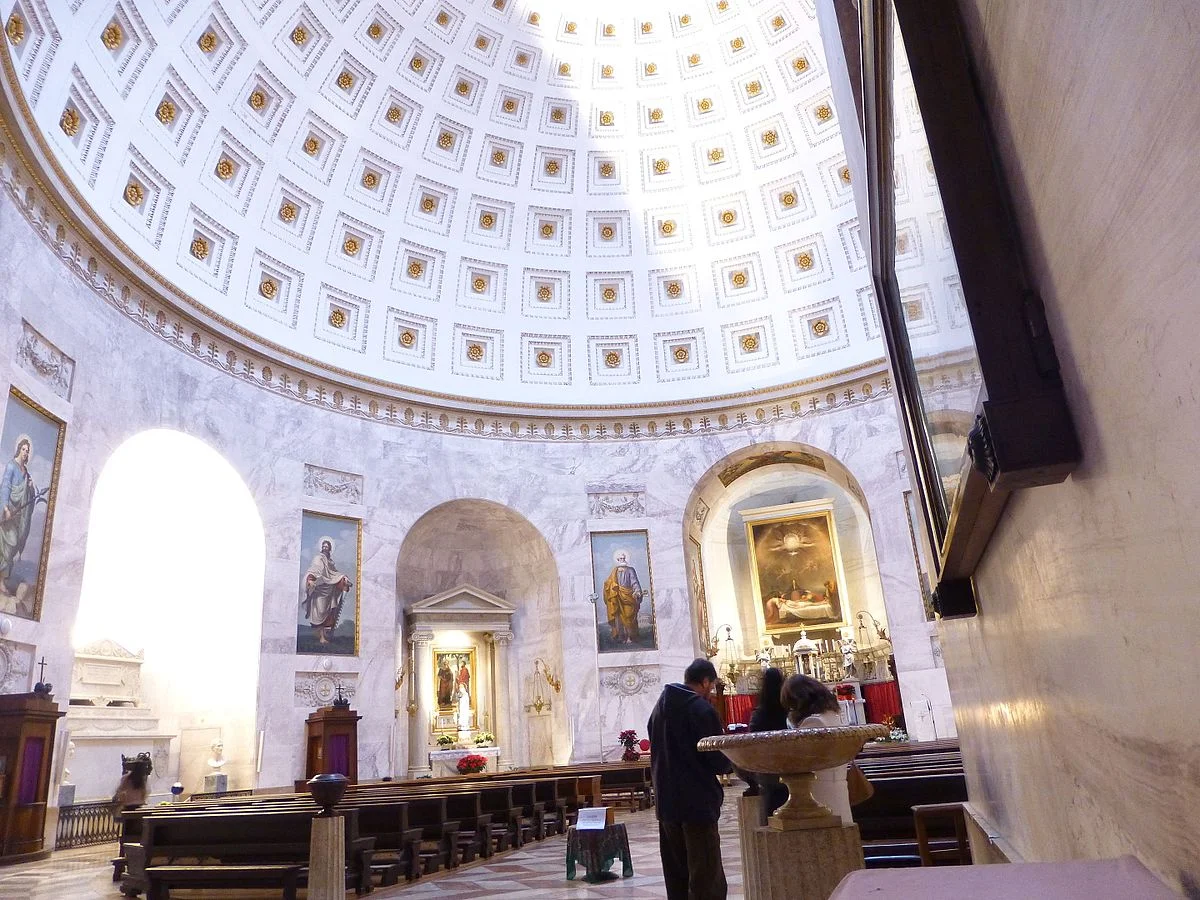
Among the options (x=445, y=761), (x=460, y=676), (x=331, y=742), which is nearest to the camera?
(x=331, y=742)

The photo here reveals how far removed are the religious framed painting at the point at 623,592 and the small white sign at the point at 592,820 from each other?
1353cm

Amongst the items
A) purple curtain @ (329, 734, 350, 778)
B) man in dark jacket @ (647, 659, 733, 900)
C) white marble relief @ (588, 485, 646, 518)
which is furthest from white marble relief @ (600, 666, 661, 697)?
man in dark jacket @ (647, 659, 733, 900)

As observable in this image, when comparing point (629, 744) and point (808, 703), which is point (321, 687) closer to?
point (629, 744)

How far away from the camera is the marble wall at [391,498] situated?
512 inches

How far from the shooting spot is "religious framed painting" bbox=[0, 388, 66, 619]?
445 inches

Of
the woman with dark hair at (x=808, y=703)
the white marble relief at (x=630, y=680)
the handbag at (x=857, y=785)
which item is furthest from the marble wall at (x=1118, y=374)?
the white marble relief at (x=630, y=680)

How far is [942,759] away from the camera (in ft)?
28.3

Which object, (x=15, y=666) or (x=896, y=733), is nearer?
(x=15, y=666)

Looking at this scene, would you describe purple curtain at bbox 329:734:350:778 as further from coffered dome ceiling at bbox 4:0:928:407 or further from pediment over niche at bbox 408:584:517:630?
coffered dome ceiling at bbox 4:0:928:407

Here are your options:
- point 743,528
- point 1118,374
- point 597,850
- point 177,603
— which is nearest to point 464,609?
point 177,603

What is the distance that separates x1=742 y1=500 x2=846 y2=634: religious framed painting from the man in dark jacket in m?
21.3

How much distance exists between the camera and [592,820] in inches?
289

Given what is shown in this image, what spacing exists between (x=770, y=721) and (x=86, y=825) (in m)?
13.0

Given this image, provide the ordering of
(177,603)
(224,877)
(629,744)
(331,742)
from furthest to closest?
1. (629,744)
2. (177,603)
3. (331,742)
4. (224,877)
